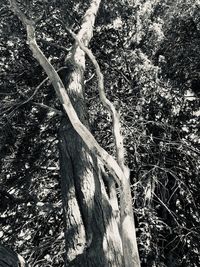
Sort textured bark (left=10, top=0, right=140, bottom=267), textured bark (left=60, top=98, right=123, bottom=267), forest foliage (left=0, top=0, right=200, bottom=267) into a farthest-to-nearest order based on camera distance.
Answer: forest foliage (left=0, top=0, right=200, bottom=267) < textured bark (left=60, top=98, right=123, bottom=267) < textured bark (left=10, top=0, right=140, bottom=267)

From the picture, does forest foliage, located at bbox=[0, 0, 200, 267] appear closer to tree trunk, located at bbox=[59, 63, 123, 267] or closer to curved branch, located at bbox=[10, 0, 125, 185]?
tree trunk, located at bbox=[59, 63, 123, 267]

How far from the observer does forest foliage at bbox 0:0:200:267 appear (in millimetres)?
7371

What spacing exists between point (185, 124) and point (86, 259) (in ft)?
17.3

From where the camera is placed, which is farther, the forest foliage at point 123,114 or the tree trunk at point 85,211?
the forest foliage at point 123,114

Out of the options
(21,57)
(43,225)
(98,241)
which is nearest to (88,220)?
(98,241)

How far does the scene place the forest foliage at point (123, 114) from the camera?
24.2 feet

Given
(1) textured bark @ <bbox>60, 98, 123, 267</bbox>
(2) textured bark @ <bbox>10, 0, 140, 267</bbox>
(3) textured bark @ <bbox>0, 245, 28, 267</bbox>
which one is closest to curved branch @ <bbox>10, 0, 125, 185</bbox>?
(2) textured bark @ <bbox>10, 0, 140, 267</bbox>

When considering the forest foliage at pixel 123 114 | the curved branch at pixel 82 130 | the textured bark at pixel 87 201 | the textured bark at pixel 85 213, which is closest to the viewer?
the textured bark at pixel 87 201

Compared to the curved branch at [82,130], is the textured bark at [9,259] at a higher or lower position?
lower

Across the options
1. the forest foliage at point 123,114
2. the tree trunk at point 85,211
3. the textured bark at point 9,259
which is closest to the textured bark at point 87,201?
the tree trunk at point 85,211

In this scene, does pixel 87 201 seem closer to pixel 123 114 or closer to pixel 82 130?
pixel 82 130

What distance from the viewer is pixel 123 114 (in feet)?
25.2

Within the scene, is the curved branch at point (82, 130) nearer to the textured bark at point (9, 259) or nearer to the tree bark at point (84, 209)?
the tree bark at point (84, 209)

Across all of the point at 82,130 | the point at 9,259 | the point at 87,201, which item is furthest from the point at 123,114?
the point at 9,259
